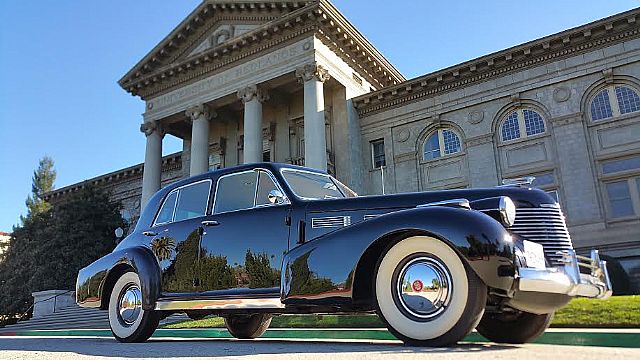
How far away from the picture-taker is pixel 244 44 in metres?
27.9

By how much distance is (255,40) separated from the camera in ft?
90.4

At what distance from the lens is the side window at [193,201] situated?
228 inches

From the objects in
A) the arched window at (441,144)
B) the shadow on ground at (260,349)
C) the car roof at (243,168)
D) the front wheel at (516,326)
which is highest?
the arched window at (441,144)

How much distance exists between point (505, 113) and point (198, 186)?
20.0 m

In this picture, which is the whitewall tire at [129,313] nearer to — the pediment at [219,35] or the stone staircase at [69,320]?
the stone staircase at [69,320]

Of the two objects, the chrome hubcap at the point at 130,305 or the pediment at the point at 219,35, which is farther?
the pediment at the point at 219,35

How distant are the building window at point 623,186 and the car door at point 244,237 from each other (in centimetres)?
1890

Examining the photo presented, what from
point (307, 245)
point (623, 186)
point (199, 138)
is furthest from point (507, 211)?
point (199, 138)

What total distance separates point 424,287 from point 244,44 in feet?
86.0

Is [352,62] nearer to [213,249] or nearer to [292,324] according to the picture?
[292,324]

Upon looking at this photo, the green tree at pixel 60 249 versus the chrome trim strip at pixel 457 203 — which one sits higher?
the green tree at pixel 60 249

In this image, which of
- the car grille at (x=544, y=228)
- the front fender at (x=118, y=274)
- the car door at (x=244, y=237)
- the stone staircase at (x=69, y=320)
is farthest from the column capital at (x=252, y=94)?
the car grille at (x=544, y=228)

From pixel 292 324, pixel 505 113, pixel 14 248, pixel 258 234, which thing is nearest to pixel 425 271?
pixel 258 234

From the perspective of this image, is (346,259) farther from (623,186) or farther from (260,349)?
(623,186)
